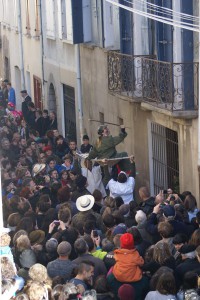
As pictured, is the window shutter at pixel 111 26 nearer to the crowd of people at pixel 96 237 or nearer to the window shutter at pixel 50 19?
the crowd of people at pixel 96 237

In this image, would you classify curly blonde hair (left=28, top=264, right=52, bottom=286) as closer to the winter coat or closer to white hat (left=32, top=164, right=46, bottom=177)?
the winter coat

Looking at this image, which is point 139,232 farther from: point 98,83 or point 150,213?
point 98,83

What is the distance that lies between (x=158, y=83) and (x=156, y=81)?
7.6 inches

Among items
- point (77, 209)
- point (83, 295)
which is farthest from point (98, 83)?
point (83, 295)

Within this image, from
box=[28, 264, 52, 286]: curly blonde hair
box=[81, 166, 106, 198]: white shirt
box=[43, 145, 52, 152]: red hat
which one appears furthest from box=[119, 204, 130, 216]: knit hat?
box=[43, 145, 52, 152]: red hat

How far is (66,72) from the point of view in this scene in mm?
27938

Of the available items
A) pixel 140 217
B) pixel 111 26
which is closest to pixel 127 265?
pixel 140 217

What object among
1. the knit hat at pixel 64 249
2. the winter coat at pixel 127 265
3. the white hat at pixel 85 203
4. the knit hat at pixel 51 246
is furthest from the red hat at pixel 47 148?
the winter coat at pixel 127 265

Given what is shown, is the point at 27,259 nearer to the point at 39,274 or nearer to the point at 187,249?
the point at 39,274

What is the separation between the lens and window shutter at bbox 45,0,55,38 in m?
29.3

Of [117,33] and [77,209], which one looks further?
[117,33]

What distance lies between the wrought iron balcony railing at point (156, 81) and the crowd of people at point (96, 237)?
3.49 ft

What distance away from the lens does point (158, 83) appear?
59.7 feet

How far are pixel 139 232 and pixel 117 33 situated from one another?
971 centimetres
